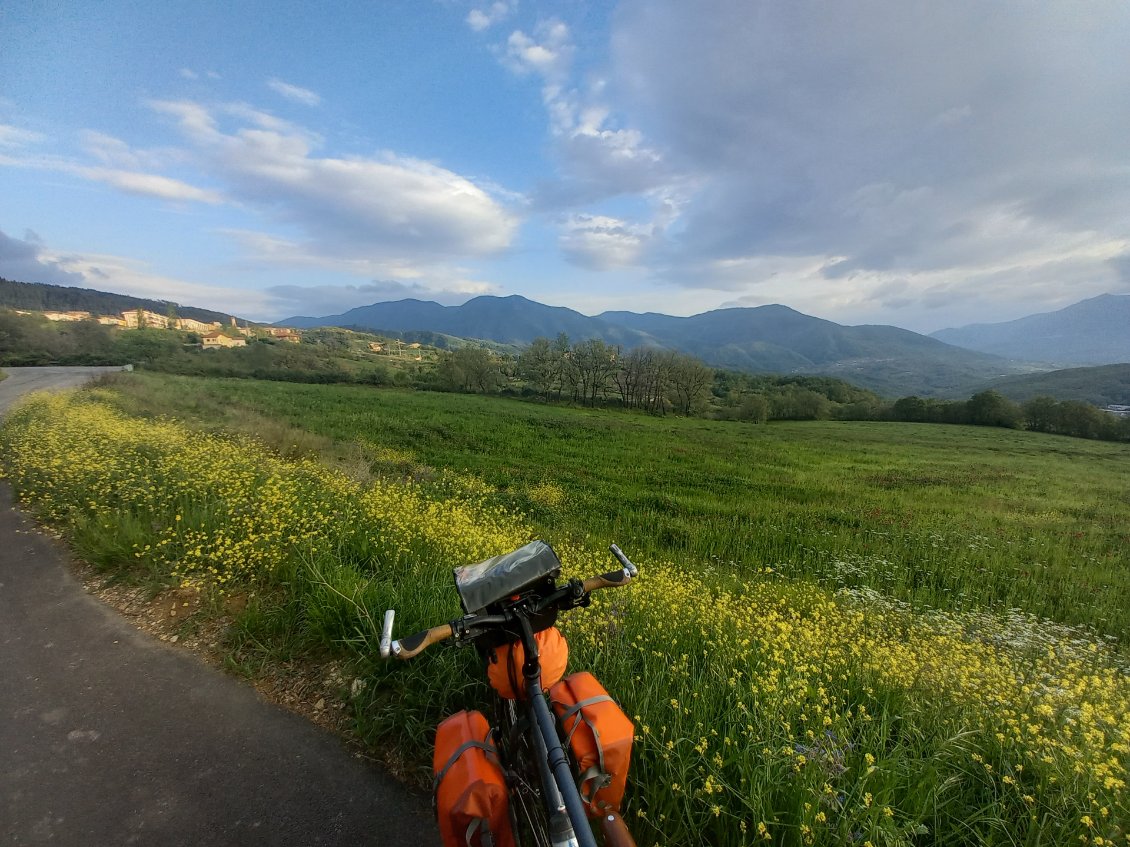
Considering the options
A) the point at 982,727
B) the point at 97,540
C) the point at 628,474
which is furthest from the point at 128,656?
the point at 628,474

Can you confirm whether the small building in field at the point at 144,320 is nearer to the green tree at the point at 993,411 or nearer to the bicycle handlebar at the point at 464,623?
the bicycle handlebar at the point at 464,623

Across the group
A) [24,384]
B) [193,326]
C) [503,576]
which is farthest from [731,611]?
[193,326]

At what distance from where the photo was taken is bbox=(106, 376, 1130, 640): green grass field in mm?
9188

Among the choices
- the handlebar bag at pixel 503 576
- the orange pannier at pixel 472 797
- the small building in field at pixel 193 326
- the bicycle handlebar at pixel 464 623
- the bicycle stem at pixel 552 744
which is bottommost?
the orange pannier at pixel 472 797

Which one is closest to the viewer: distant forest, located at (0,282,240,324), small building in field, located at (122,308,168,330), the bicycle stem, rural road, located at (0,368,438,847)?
the bicycle stem

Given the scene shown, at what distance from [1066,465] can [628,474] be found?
31.1 meters

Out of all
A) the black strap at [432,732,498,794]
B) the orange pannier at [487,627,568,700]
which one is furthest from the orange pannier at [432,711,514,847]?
the orange pannier at [487,627,568,700]

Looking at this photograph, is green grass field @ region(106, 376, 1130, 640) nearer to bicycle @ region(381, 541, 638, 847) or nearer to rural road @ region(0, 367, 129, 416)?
rural road @ region(0, 367, 129, 416)

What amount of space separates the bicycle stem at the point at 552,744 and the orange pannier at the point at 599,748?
116 mm

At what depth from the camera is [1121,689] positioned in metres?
4.51

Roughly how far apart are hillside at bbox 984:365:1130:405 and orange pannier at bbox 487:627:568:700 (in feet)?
602

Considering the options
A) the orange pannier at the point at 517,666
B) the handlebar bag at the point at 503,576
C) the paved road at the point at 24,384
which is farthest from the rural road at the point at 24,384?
the orange pannier at the point at 517,666

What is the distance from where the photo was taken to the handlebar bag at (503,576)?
7.20 ft

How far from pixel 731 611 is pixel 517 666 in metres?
3.99
